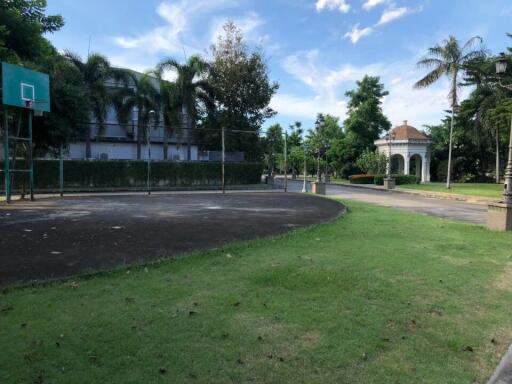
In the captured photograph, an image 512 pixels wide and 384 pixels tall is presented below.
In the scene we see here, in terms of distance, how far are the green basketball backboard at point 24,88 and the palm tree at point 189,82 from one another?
15.0 m

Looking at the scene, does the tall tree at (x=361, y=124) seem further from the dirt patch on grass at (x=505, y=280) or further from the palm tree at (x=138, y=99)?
the dirt patch on grass at (x=505, y=280)

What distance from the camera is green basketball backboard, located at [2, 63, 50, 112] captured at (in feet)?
48.0

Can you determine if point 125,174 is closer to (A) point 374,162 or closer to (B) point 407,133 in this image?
(A) point 374,162

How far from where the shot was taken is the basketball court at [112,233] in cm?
600

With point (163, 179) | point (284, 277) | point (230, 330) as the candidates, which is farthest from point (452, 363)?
point (163, 179)

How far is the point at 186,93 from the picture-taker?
31.5 m

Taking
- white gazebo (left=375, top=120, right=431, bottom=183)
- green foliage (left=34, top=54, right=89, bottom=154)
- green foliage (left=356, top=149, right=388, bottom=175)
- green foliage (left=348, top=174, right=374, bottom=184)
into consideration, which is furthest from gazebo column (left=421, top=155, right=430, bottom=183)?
green foliage (left=34, top=54, right=89, bottom=154)

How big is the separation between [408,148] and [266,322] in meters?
43.7

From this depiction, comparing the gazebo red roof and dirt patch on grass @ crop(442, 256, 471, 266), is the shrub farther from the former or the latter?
dirt patch on grass @ crop(442, 256, 471, 266)

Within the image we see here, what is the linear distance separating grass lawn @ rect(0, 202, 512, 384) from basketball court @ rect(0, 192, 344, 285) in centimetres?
81

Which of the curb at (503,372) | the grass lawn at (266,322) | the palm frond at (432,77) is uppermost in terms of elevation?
the palm frond at (432,77)

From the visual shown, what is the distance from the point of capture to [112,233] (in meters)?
8.51

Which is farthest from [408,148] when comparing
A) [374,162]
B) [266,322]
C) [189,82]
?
[266,322]

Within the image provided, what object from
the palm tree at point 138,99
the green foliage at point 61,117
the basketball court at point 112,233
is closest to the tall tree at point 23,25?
the basketball court at point 112,233
